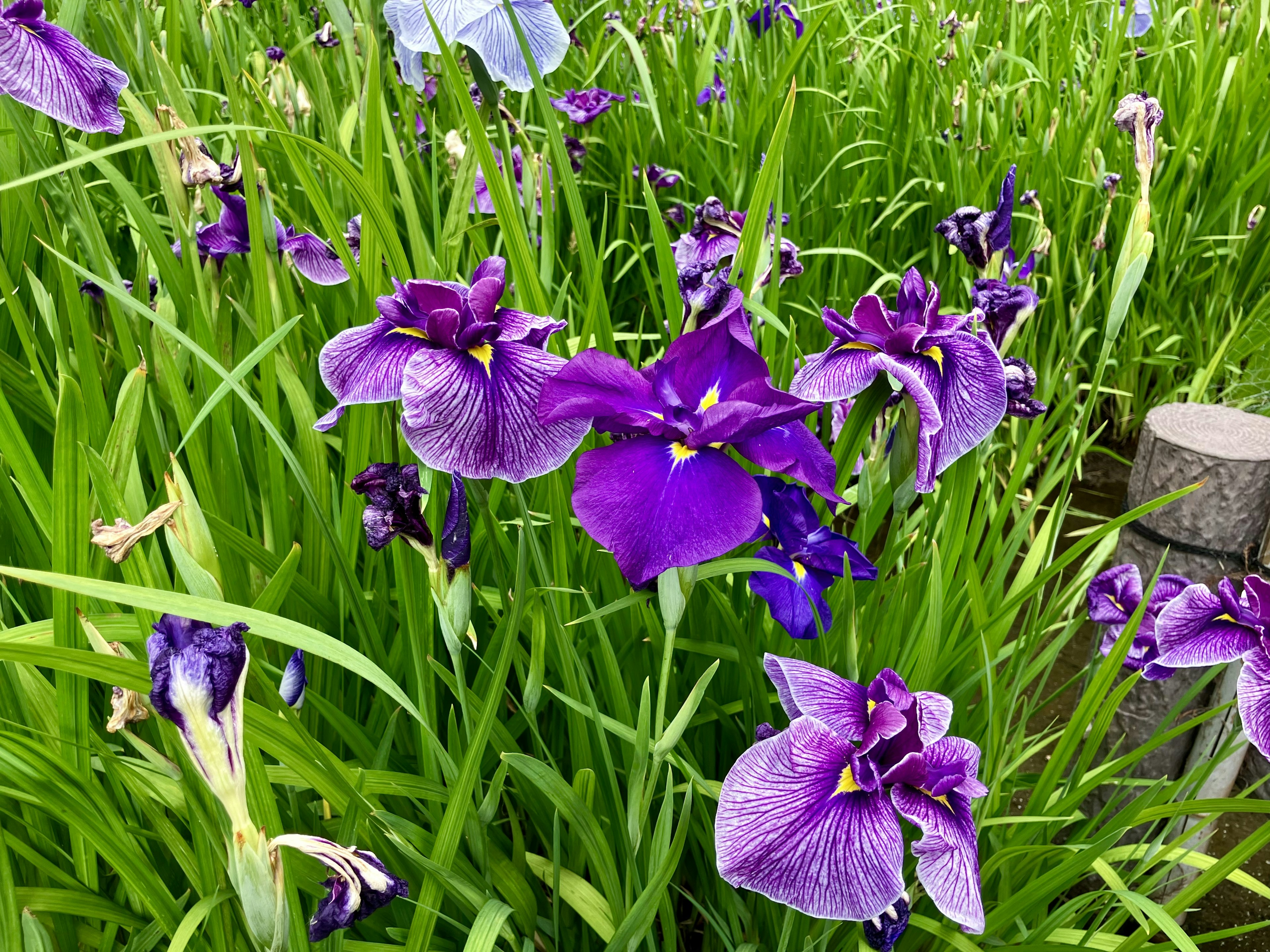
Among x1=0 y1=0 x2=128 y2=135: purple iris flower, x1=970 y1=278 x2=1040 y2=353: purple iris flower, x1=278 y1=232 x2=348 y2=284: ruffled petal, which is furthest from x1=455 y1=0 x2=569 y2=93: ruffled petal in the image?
x1=970 y1=278 x2=1040 y2=353: purple iris flower

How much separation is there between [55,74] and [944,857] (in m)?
1.26

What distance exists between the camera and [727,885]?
44.6 inches

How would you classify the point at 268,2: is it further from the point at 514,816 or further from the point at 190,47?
the point at 514,816

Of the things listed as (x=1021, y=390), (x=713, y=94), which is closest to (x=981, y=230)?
(x=1021, y=390)

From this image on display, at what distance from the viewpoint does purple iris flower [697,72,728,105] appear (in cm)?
287

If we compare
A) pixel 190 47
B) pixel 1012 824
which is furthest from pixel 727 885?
pixel 190 47

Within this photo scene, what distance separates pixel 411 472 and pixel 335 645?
22cm

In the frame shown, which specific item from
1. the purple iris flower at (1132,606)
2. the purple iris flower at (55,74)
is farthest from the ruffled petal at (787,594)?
the purple iris flower at (55,74)

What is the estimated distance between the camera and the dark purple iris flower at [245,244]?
1.23m

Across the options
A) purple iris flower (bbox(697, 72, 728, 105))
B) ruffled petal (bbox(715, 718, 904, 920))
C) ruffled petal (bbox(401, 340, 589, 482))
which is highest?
ruffled petal (bbox(401, 340, 589, 482))

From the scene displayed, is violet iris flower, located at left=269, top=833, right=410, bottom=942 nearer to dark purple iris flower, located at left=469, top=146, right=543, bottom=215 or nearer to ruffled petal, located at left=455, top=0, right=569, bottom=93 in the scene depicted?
ruffled petal, located at left=455, top=0, right=569, bottom=93

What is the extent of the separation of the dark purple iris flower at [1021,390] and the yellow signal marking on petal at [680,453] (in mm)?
454

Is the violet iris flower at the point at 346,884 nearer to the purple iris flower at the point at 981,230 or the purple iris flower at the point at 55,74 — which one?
the purple iris flower at the point at 55,74

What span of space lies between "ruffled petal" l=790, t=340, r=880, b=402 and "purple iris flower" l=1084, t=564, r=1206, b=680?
730 millimetres
